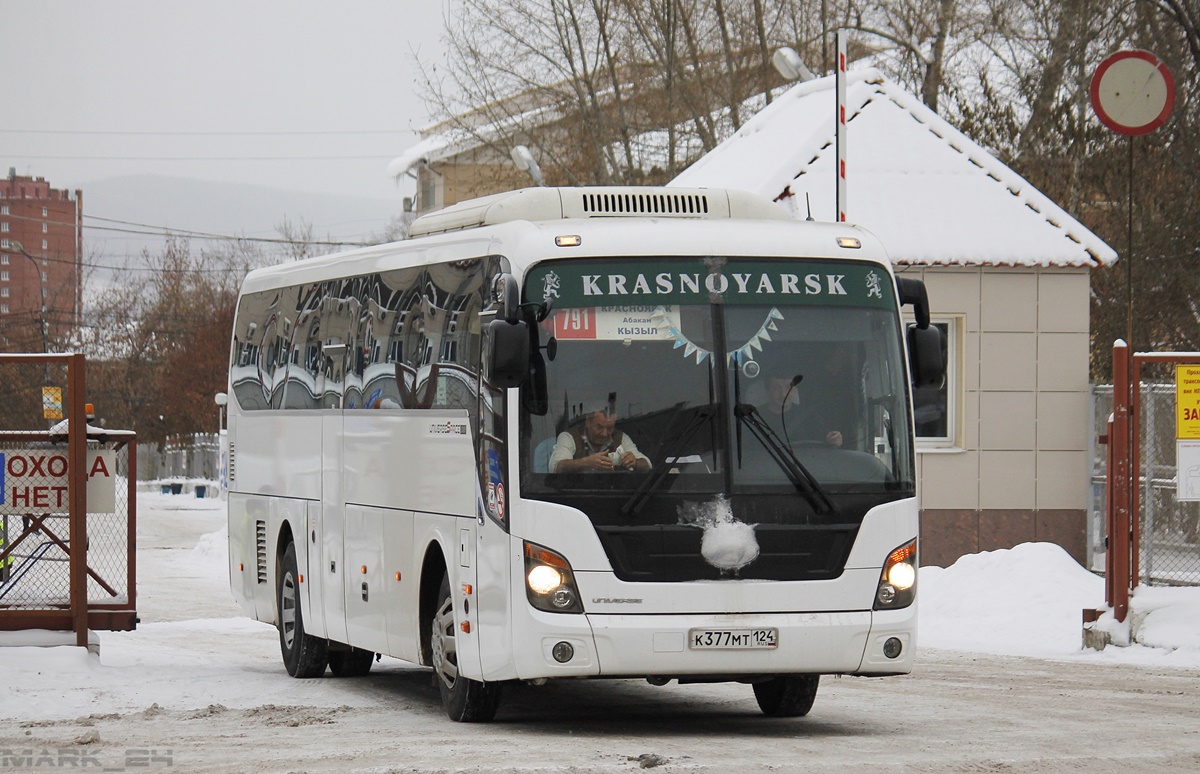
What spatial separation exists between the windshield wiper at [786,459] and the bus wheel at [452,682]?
6.88 ft

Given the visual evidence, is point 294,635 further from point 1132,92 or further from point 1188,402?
point 1132,92

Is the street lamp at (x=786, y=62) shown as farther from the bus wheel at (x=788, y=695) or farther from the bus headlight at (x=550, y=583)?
the bus headlight at (x=550, y=583)

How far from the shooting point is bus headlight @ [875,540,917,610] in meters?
10.8

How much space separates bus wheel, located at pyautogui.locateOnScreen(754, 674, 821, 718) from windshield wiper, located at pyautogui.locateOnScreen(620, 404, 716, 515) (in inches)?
77.7

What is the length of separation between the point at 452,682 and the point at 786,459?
2462 mm

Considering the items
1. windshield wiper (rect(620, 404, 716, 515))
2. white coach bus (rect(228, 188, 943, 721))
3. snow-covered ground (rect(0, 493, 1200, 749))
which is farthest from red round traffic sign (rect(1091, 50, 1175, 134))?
windshield wiper (rect(620, 404, 716, 515))

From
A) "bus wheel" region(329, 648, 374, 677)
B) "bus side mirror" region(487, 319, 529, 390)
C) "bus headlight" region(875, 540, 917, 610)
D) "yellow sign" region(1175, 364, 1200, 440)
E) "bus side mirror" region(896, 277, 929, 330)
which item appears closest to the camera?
"bus side mirror" region(487, 319, 529, 390)

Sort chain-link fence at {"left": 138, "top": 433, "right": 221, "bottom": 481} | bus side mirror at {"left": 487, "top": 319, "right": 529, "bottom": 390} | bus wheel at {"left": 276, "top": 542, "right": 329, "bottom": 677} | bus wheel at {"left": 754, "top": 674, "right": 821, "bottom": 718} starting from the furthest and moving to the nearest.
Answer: chain-link fence at {"left": 138, "top": 433, "right": 221, "bottom": 481} < bus wheel at {"left": 276, "top": 542, "right": 329, "bottom": 677} < bus wheel at {"left": 754, "top": 674, "right": 821, "bottom": 718} < bus side mirror at {"left": 487, "top": 319, "right": 529, "bottom": 390}

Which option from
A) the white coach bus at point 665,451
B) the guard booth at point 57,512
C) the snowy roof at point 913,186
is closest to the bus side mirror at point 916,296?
the white coach bus at point 665,451

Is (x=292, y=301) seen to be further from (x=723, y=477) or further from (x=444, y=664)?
(x=723, y=477)

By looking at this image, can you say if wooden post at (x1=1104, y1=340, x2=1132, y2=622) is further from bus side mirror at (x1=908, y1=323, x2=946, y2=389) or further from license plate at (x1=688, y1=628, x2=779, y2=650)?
license plate at (x1=688, y1=628, x2=779, y2=650)

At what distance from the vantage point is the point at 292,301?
1577 centimetres

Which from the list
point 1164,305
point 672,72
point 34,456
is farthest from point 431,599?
point 672,72

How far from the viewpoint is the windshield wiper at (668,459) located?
10.5m
